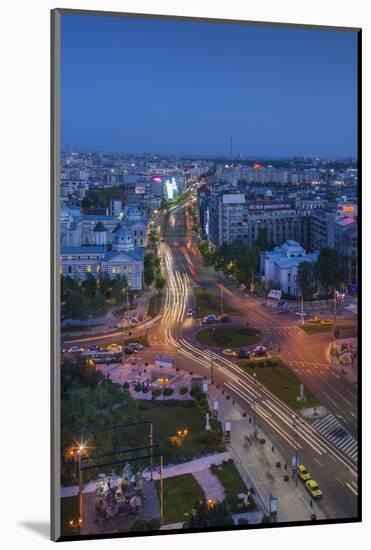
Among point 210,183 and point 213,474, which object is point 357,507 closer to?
point 213,474

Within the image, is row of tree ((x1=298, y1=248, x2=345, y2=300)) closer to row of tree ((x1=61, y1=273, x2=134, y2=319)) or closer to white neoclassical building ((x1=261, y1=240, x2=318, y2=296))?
white neoclassical building ((x1=261, y1=240, x2=318, y2=296))

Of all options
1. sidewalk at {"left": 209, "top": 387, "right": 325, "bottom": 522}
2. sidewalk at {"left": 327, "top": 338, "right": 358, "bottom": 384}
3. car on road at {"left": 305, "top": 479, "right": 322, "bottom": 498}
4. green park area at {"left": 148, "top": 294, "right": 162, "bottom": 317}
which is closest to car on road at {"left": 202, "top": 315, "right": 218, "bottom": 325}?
green park area at {"left": 148, "top": 294, "right": 162, "bottom": 317}

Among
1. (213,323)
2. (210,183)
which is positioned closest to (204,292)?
(213,323)

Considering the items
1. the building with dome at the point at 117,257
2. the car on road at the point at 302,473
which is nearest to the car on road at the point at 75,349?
the building with dome at the point at 117,257

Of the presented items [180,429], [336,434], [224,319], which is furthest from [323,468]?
[224,319]

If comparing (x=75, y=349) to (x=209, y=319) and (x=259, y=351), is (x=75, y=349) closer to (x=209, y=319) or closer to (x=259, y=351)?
(x=209, y=319)
